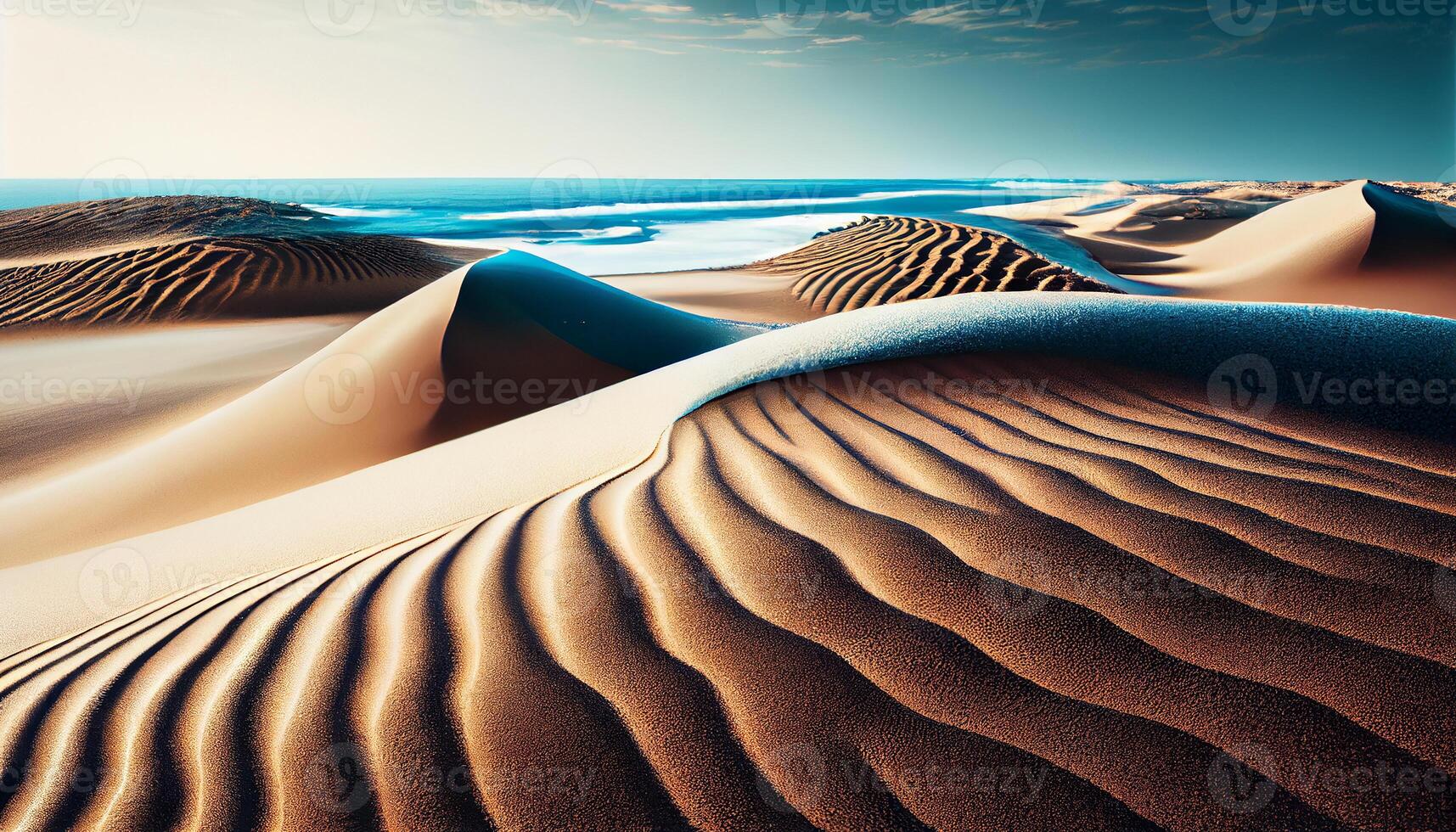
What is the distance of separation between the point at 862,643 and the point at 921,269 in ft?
29.9

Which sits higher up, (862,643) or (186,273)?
(186,273)

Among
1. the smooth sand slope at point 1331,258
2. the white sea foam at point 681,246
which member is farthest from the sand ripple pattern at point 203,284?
the smooth sand slope at point 1331,258

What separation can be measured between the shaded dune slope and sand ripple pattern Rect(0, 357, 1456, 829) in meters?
12.3

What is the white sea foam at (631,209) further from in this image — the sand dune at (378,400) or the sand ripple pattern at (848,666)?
the sand ripple pattern at (848,666)

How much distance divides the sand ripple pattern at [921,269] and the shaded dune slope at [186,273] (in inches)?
331

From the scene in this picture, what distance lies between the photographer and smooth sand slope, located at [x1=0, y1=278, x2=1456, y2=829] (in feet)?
3.50

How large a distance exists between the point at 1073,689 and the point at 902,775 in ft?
1.10

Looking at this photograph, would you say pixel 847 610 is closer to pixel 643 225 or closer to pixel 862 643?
pixel 862 643

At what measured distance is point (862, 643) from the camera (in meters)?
1.31

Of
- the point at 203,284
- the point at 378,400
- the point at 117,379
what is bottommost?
the point at 117,379

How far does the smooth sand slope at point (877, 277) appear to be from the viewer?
9180 mm

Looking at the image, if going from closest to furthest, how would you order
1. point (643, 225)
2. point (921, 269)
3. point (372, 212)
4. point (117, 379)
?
1. point (117, 379)
2. point (921, 269)
3. point (643, 225)
4. point (372, 212)

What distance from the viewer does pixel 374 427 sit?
4.74 metres

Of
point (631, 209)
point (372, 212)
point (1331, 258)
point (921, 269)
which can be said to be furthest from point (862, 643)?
point (372, 212)
